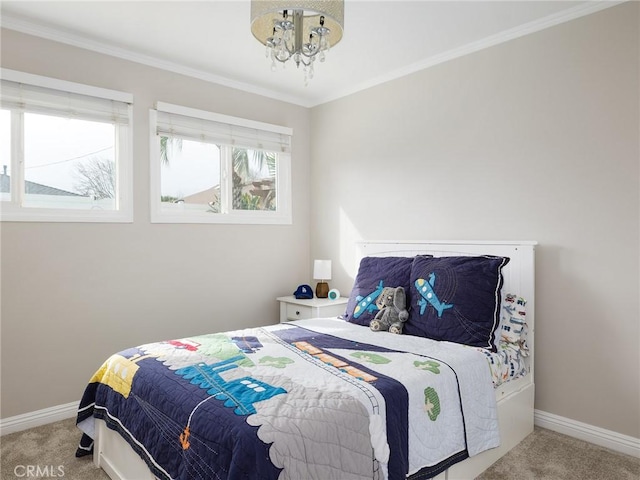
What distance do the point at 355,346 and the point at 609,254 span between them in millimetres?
1534

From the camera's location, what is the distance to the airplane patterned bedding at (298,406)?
1449 mm

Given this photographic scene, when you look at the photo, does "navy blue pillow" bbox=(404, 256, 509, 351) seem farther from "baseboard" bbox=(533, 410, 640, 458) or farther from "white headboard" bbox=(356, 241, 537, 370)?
"baseboard" bbox=(533, 410, 640, 458)

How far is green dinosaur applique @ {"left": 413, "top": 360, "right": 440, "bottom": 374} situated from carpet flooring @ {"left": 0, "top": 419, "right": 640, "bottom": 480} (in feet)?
2.15

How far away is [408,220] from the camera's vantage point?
11.7 ft

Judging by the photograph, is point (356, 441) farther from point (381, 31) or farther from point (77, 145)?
point (77, 145)

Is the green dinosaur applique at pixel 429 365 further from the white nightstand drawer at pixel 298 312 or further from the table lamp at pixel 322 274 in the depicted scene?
the table lamp at pixel 322 274

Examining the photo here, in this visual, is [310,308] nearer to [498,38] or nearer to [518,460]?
[518,460]

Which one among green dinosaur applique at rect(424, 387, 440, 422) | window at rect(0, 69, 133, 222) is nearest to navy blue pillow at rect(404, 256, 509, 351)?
green dinosaur applique at rect(424, 387, 440, 422)

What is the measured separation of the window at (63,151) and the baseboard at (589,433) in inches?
123

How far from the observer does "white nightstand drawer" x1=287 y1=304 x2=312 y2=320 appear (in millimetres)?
3672

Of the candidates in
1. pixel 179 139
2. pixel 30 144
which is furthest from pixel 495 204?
pixel 30 144

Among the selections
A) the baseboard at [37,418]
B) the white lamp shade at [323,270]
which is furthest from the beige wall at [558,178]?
the baseboard at [37,418]

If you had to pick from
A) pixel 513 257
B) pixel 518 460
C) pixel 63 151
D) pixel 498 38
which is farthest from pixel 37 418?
pixel 498 38

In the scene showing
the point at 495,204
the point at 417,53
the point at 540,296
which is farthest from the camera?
the point at 417,53
